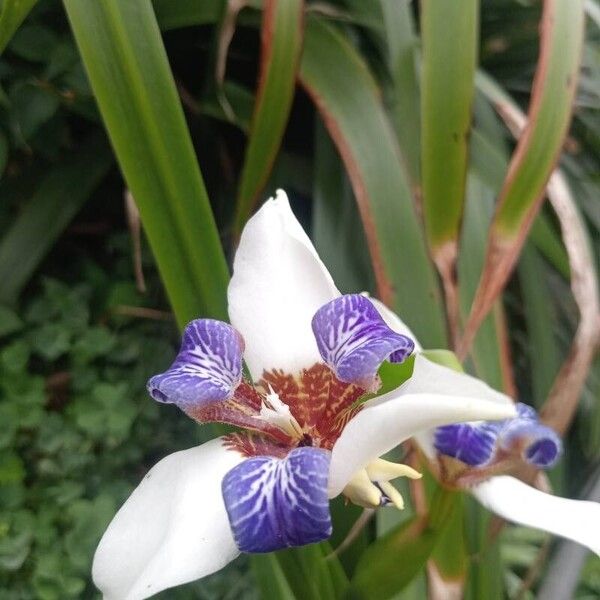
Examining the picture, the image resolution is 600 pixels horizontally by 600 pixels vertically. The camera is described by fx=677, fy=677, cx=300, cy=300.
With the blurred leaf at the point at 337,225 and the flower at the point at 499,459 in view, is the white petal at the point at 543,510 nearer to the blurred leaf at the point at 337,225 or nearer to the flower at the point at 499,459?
the flower at the point at 499,459

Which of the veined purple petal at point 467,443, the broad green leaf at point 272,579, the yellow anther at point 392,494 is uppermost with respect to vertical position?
the yellow anther at point 392,494

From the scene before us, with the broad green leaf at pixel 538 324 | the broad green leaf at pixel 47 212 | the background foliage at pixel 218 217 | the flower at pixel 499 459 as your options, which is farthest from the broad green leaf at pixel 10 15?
the broad green leaf at pixel 538 324

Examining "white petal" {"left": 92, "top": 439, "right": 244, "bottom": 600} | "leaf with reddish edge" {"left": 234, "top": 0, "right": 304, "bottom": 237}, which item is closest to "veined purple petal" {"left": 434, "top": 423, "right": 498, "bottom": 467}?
"white petal" {"left": 92, "top": 439, "right": 244, "bottom": 600}

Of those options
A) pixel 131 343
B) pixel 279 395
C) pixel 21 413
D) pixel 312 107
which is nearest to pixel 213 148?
pixel 312 107

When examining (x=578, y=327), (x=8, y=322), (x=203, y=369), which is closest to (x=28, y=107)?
(x=8, y=322)

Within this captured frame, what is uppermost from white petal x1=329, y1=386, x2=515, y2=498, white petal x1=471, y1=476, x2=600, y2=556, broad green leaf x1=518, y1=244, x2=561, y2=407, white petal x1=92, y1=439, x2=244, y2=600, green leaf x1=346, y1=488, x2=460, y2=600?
white petal x1=329, y1=386, x2=515, y2=498

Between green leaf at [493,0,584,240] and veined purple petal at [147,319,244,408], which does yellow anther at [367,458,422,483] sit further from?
green leaf at [493,0,584,240]

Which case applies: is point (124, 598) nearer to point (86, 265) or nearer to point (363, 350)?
point (363, 350)

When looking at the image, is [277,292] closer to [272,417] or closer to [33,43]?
[272,417]
